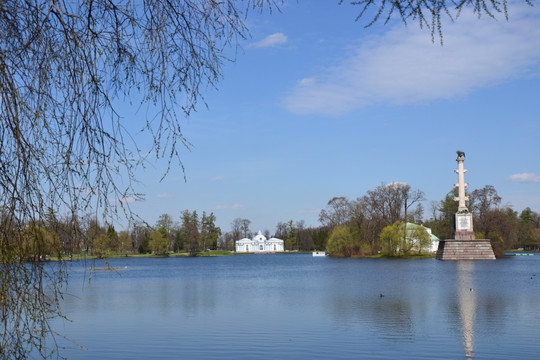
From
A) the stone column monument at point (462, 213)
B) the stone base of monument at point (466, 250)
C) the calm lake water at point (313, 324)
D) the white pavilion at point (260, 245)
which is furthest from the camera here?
the white pavilion at point (260, 245)

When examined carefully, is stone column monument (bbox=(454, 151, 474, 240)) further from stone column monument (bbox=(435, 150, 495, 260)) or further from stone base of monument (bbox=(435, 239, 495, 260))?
stone base of monument (bbox=(435, 239, 495, 260))

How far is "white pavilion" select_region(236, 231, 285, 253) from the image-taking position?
4970 inches

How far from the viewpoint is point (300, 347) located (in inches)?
472

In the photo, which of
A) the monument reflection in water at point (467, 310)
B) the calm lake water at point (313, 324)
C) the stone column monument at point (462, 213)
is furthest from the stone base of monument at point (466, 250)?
the calm lake water at point (313, 324)

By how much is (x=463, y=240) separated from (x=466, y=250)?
1.10 m

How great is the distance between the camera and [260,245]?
12725 cm

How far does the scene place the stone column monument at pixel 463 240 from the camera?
157ft

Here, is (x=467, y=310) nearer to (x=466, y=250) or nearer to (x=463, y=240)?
(x=463, y=240)

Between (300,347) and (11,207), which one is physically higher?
(11,207)

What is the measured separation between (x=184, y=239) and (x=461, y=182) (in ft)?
232

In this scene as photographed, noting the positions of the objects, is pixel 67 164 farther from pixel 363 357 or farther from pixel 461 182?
pixel 461 182

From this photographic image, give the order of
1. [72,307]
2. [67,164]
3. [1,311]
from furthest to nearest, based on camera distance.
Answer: [72,307] < [1,311] < [67,164]

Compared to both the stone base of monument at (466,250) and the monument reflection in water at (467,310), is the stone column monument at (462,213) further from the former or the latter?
the monument reflection in water at (467,310)

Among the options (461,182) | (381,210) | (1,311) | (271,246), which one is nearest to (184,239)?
(271,246)
